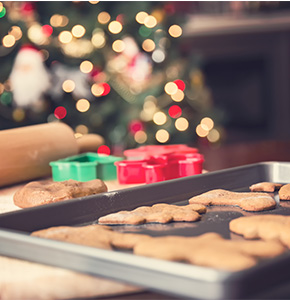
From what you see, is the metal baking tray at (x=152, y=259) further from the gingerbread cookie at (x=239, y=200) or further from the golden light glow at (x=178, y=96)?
the golden light glow at (x=178, y=96)

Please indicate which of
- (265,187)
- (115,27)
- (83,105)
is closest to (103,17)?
(115,27)

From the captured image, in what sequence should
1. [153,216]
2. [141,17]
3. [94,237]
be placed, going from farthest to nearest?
[141,17] → [153,216] → [94,237]

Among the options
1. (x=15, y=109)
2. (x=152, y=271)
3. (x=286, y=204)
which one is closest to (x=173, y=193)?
(x=286, y=204)

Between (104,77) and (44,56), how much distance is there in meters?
0.36

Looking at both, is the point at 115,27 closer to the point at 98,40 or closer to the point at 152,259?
the point at 98,40

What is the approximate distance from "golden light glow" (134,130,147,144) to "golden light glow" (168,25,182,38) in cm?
64

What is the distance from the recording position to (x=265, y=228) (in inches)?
33.4

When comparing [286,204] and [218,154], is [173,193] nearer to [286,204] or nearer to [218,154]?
[286,204]

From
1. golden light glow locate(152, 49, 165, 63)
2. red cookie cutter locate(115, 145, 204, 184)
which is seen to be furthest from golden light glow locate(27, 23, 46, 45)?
red cookie cutter locate(115, 145, 204, 184)

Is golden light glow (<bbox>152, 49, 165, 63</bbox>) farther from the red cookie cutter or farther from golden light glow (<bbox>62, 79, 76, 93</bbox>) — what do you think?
the red cookie cutter

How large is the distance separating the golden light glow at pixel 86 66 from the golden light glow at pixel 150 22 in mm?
419

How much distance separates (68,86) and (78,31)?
30 centimetres

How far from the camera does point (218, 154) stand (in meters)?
3.47

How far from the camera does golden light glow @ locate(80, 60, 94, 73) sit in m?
3.21
